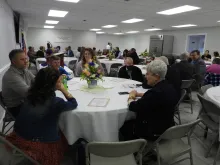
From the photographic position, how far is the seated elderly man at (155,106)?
64.6 inches

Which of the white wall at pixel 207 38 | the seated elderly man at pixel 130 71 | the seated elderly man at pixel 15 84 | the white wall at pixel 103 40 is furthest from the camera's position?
the white wall at pixel 103 40

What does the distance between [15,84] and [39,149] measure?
0.94 m

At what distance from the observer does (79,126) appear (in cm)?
177

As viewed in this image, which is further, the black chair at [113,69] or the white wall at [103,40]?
the white wall at [103,40]

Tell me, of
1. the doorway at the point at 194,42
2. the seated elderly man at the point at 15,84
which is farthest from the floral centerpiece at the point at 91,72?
the doorway at the point at 194,42

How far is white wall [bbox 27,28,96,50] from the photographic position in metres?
13.6

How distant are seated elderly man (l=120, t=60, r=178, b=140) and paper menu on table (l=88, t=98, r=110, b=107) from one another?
1.03 feet

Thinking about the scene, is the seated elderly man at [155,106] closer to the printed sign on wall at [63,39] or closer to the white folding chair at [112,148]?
the white folding chair at [112,148]

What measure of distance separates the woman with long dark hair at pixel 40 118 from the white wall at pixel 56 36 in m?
13.6

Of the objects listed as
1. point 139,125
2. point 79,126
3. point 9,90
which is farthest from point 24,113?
point 139,125

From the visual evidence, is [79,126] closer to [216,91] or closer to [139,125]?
[139,125]

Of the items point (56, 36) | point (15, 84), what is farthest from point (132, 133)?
point (56, 36)

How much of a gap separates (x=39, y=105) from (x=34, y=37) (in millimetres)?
13830

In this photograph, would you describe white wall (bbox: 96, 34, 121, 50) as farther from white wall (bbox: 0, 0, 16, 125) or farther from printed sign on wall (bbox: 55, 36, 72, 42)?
white wall (bbox: 0, 0, 16, 125)
